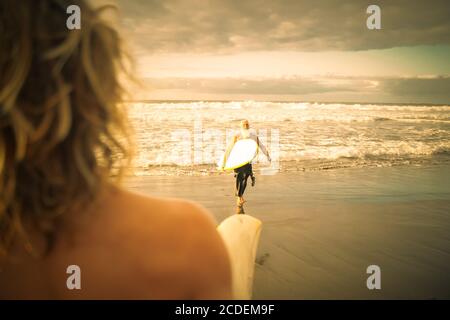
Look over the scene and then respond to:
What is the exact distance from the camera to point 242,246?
180 centimetres

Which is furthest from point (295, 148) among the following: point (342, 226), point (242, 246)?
point (242, 246)

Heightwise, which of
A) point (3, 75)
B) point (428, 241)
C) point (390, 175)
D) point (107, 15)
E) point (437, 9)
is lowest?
point (428, 241)

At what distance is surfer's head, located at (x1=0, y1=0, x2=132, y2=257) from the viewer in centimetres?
74

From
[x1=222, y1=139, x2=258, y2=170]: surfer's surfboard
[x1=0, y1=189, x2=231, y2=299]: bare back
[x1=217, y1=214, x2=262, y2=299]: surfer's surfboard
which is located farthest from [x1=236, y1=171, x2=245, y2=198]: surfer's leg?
[x1=0, y1=189, x2=231, y2=299]: bare back

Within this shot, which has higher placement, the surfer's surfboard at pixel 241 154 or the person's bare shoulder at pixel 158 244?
the surfer's surfboard at pixel 241 154

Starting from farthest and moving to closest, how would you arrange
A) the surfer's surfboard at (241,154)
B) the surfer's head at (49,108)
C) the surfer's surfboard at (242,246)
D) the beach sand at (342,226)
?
the surfer's surfboard at (241,154)
the beach sand at (342,226)
the surfer's surfboard at (242,246)
the surfer's head at (49,108)

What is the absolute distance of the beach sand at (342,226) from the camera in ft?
14.4

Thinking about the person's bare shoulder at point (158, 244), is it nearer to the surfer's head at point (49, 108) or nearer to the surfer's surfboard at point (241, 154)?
the surfer's head at point (49, 108)

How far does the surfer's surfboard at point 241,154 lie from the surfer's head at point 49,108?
6528mm

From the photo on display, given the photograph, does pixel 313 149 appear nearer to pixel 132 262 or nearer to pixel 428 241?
pixel 428 241

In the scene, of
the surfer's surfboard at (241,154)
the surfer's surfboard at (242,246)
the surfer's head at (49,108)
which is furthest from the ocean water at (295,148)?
the surfer's head at (49,108)

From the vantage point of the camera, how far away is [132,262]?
2.57 feet
